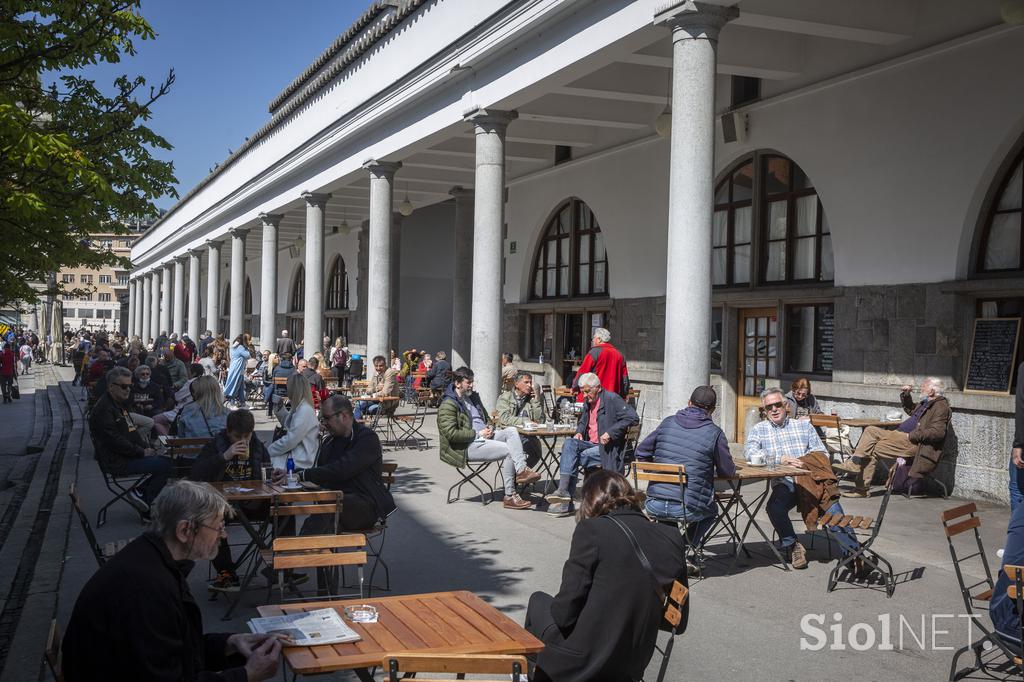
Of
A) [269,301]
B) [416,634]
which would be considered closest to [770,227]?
[416,634]

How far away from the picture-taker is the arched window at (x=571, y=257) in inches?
707

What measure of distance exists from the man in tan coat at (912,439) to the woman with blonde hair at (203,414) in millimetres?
6959

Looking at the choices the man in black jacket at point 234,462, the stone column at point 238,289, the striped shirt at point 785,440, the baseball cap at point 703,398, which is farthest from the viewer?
the stone column at point 238,289

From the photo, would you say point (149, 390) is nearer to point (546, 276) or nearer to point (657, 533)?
point (546, 276)

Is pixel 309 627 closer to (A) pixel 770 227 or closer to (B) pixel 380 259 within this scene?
(A) pixel 770 227

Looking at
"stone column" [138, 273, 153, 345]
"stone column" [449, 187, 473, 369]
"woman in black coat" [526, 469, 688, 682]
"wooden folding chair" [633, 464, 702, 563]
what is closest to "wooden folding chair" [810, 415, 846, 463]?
"wooden folding chair" [633, 464, 702, 563]

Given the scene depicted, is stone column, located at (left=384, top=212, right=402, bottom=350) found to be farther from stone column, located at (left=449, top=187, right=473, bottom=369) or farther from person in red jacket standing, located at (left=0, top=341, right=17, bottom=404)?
person in red jacket standing, located at (left=0, top=341, right=17, bottom=404)

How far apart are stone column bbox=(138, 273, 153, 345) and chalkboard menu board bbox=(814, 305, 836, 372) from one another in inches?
1795

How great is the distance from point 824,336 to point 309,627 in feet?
33.8

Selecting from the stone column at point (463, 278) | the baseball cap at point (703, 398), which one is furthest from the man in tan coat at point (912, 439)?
the stone column at point (463, 278)

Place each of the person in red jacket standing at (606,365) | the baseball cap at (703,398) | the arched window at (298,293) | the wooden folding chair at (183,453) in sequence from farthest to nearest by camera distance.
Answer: the arched window at (298,293)
the person in red jacket standing at (606,365)
the wooden folding chair at (183,453)
the baseball cap at (703,398)

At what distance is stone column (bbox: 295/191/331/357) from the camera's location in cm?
2025

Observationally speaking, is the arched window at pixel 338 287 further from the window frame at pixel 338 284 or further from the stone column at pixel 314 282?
the stone column at pixel 314 282

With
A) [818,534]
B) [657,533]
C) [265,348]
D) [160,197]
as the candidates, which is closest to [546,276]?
[265,348]
